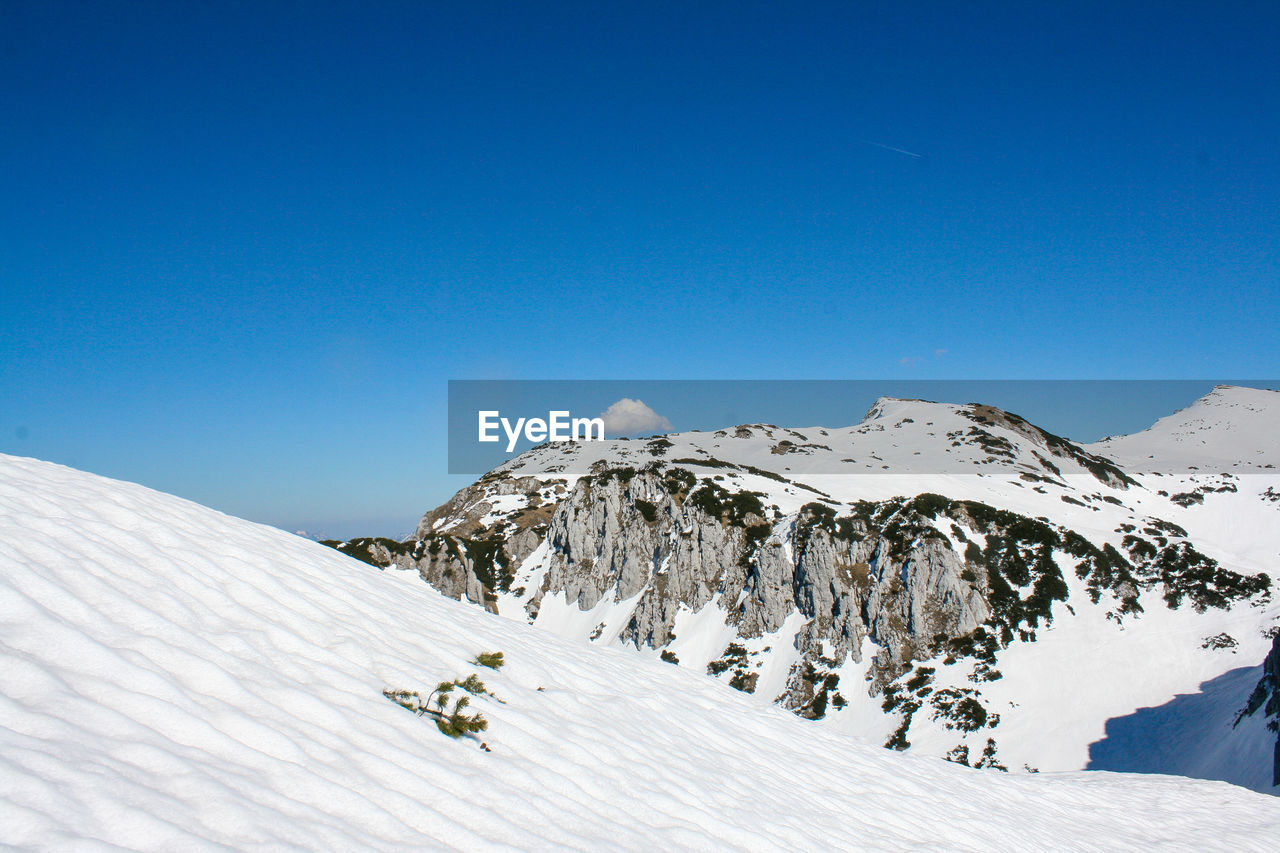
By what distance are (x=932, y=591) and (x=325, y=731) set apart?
5544 centimetres

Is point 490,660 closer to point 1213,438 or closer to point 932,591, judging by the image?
point 932,591

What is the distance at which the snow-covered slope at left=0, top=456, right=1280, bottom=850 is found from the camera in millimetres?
3713

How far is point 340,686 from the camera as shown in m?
5.91

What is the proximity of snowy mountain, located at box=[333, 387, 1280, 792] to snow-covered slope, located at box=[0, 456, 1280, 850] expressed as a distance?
104 ft

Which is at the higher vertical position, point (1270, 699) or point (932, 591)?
point (932, 591)

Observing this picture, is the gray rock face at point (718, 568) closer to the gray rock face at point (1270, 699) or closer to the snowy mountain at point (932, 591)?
the snowy mountain at point (932, 591)

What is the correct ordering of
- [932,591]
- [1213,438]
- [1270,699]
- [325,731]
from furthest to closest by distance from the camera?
[1213,438] → [932,591] → [1270,699] → [325,731]

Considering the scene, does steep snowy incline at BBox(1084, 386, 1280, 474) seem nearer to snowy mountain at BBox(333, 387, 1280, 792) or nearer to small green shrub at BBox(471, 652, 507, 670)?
snowy mountain at BBox(333, 387, 1280, 792)

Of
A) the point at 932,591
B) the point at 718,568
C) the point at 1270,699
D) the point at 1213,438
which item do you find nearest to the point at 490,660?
the point at 1270,699

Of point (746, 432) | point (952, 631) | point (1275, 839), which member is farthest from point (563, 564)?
point (746, 432)

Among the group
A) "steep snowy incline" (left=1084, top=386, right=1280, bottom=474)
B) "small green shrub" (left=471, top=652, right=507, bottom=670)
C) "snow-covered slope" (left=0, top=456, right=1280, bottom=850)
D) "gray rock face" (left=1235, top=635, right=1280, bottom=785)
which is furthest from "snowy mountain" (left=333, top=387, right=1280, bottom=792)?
"small green shrub" (left=471, top=652, right=507, bottom=670)

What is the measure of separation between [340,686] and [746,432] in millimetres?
134537

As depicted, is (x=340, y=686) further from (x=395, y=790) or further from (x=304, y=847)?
(x=304, y=847)

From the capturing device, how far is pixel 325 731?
5070mm
